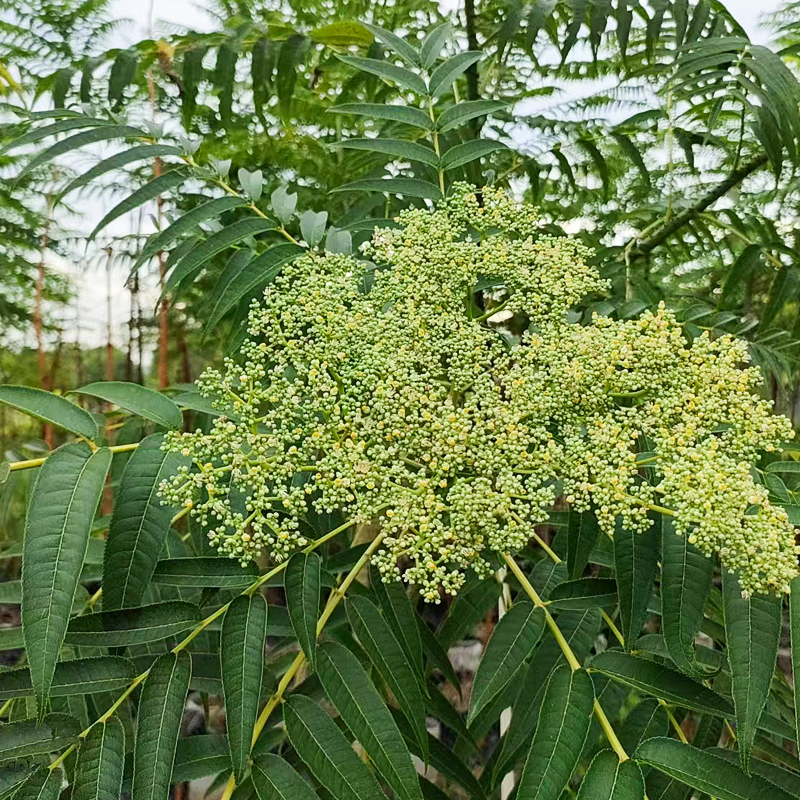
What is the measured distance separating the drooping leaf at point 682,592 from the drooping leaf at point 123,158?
3.17ft

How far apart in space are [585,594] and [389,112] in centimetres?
82

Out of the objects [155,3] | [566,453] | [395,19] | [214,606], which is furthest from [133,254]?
[566,453]

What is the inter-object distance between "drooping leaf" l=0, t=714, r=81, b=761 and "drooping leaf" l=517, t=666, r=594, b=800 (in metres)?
0.48

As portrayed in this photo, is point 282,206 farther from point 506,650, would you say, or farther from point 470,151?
point 506,650

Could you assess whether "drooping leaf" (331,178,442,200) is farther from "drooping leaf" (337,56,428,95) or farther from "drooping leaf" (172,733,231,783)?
"drooping leaf" (172,733,231,783)

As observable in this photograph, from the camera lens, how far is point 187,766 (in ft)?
2.77

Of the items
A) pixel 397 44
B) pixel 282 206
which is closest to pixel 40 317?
pixel 282 206

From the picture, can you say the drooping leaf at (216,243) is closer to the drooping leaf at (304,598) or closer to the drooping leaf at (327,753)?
the drooping leaf at (304,598)

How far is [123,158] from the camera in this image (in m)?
1.18

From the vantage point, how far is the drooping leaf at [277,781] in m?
0.79

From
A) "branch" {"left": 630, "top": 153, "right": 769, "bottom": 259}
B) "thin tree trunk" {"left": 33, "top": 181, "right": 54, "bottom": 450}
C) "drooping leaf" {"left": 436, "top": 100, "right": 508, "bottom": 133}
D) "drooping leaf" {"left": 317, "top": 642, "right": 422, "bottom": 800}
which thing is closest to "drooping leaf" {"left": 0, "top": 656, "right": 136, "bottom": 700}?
"drooping leaf" {"left": 317, "top": 642, "right": 422, "bottom": 800}

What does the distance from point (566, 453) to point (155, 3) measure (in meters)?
2.63

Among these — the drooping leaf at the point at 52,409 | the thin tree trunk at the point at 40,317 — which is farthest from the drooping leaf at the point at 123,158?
the thin tree trunk at the point at 40,317

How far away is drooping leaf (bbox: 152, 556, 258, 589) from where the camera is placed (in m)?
0.84
